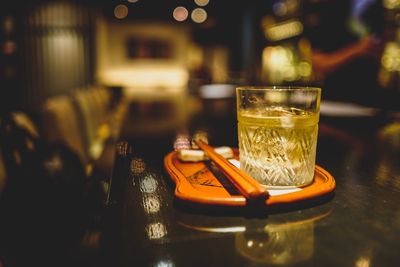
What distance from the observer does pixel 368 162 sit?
40.7 inches

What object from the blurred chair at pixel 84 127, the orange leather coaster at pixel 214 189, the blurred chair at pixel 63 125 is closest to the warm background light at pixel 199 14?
the blurred chair at pixel 84 127

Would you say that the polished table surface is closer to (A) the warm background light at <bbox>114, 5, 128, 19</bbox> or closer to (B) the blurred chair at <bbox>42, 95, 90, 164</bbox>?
(B) the blurred chair at <bbox>42, 95, 90, 164</bbox>

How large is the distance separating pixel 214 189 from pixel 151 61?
37.4 feet

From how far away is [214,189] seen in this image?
0.66 meters

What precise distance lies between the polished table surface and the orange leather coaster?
0.05 ft

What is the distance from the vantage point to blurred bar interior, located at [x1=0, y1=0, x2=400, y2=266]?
2.52 m

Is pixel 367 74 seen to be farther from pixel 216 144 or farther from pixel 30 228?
pixel 30 228

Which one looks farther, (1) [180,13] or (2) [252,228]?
(1) [180,13]

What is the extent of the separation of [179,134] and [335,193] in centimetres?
93

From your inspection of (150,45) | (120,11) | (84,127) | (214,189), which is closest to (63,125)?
→ (84,127)

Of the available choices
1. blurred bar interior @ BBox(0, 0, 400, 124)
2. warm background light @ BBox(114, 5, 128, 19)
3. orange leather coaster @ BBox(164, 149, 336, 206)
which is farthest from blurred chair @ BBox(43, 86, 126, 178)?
warm background light @ BBox(114, 5, 128, 19)

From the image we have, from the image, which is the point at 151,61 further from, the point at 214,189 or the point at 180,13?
the point at 214,189

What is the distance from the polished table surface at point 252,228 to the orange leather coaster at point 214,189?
0.01 metres

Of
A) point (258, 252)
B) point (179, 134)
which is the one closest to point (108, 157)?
point (179, 134)
